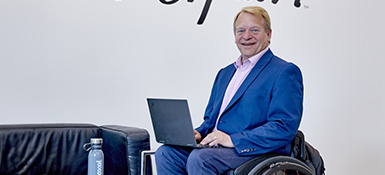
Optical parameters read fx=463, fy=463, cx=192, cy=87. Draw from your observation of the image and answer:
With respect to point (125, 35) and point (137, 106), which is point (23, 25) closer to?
point (125, 35)

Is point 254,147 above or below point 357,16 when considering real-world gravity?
below

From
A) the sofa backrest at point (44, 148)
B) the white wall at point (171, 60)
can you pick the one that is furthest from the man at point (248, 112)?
the white wall at point (171, 60)

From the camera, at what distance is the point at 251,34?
7.98ft

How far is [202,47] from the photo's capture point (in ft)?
12.0

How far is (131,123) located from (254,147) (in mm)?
1474

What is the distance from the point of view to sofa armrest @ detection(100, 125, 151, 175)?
2.59 metres

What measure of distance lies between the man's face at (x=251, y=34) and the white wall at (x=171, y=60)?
113cm

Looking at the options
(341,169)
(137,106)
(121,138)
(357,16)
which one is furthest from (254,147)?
(357,16)

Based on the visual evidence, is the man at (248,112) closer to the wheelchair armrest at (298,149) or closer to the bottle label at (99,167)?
the wheelchair armrest at (298,149)

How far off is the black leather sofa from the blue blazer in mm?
513

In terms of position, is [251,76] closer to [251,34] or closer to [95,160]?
[251,34]

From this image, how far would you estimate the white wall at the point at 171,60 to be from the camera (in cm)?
316

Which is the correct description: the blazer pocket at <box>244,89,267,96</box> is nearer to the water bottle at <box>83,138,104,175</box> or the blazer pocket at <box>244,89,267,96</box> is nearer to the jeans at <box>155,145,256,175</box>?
the jeans at <box>155,145,256,175</box>

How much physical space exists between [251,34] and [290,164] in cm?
73
